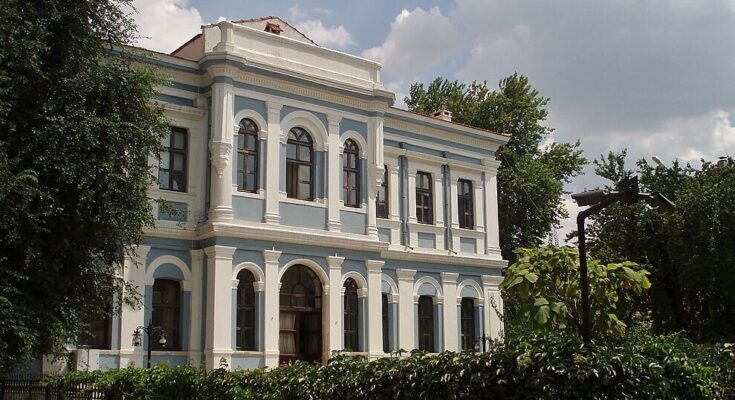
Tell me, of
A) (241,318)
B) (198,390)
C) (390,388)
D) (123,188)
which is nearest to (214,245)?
(241,318)

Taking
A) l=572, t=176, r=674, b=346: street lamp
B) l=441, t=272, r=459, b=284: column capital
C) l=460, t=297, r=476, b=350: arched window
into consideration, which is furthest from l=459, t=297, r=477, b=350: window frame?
l=572, t=176, r=674, b=346: street lamp

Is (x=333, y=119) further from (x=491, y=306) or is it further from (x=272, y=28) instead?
(x=491, y=306)

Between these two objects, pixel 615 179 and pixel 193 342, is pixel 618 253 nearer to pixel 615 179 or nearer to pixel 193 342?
pixel 615 179

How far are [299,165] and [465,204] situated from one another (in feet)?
24.1

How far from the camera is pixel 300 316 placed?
934 inches

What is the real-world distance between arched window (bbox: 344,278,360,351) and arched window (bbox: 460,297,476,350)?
16.9 ft

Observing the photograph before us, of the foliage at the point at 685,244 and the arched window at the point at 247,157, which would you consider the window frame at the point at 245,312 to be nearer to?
the arched window at the point at 247,157

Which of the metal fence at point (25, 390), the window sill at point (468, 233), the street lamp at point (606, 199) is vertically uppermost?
the window sill at point (468, 233)

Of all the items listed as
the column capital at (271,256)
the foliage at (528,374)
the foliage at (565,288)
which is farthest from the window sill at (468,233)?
the foliage at (528,374)

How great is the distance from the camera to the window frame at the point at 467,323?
28209mm

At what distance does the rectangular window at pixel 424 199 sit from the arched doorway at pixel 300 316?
5.42 metres

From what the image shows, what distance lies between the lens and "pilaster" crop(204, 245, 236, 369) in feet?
70.0

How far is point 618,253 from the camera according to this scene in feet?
89.5

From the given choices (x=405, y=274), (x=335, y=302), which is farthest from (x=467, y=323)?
(x=335, y=302)
